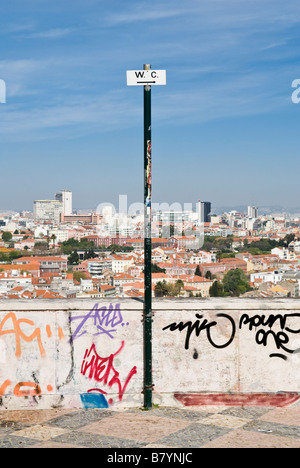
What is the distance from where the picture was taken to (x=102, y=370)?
521 centimetres

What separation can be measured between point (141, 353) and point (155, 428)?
2.61ft

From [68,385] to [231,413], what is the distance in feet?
5.11

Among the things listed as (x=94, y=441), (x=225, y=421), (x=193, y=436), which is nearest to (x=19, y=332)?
(x=94, y=441)

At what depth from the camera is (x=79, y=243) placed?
12206 centimetres

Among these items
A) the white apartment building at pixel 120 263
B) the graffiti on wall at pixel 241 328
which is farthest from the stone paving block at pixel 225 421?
the white apartment building at pixel 120 263

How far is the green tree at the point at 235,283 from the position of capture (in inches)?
2818

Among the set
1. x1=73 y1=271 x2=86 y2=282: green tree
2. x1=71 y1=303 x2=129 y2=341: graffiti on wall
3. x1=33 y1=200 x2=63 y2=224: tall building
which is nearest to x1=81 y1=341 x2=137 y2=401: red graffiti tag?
x1=71 y1=303 x2=129 y2=341: graffiti on wall

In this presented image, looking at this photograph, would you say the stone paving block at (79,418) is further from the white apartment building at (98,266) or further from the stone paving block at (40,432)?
the white apartment building at (98,266)

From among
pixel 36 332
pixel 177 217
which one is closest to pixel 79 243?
pixel 177 217

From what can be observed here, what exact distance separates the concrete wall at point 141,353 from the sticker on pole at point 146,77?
212cm
